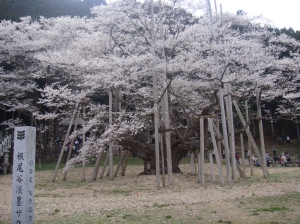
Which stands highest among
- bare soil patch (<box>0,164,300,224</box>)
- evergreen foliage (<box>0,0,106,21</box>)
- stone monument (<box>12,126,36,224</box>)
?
evergreen foliage (<box>0,0,106,21</box>)

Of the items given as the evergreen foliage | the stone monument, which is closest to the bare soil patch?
the stone monument

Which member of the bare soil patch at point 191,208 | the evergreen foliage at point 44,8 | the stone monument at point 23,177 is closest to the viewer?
the stone monument at point 23,177

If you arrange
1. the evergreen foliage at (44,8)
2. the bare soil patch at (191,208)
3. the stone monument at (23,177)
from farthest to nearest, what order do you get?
1. the evergreen foliage at (44,8)
2. the bare soil patch at (191,208)
3. the stone monument at (23,177)

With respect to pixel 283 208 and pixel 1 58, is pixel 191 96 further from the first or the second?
pixel 1 58

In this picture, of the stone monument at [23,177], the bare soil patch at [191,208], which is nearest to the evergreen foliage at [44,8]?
the bare soil patch at [191,208]

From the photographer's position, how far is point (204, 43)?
1087cm

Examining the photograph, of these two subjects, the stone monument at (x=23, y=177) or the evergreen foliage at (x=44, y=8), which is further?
the evergreen foliage at (x=44, y=8)

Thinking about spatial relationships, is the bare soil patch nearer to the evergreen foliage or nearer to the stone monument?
the stone monument

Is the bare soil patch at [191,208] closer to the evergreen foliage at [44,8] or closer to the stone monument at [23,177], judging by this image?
the stone monument at [23,177]

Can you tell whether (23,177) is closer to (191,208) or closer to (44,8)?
(191,208)

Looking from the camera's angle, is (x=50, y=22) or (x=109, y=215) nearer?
(x=109, y=215)

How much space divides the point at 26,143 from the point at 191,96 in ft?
29.1

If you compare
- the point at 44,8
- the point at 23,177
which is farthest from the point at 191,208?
the point at 44,8

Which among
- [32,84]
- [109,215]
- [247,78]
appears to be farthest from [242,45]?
[32,84]
